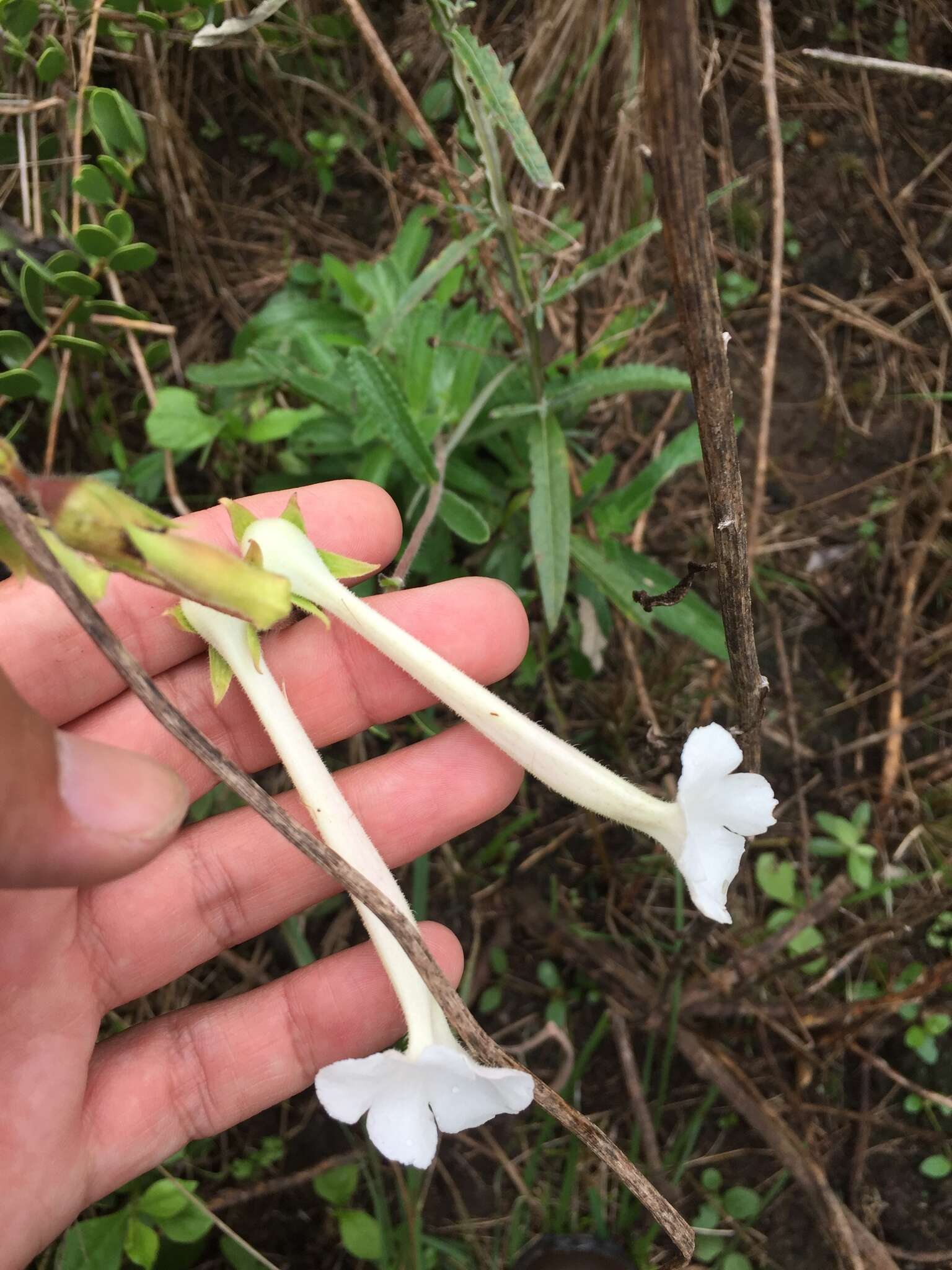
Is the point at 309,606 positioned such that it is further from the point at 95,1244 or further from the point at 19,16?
the point at 95,1244

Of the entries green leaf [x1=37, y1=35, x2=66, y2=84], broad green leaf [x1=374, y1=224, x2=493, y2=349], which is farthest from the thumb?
green leaf [x1=37, y1=35, x2=66, y2=84]

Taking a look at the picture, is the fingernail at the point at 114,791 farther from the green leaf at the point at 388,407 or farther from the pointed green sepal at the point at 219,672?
the green leaf at the point at 388,407

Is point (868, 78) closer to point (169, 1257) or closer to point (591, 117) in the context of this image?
point (591, 117)

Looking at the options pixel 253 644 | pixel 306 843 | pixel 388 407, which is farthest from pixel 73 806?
pixel 388 407

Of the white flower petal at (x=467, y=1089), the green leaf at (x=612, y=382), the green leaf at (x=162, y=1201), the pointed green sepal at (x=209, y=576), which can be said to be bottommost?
the green leaf at (x=162, y=1201)

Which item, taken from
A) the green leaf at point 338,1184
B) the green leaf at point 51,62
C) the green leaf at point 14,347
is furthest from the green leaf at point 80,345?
the green leaf at point 338,1184
